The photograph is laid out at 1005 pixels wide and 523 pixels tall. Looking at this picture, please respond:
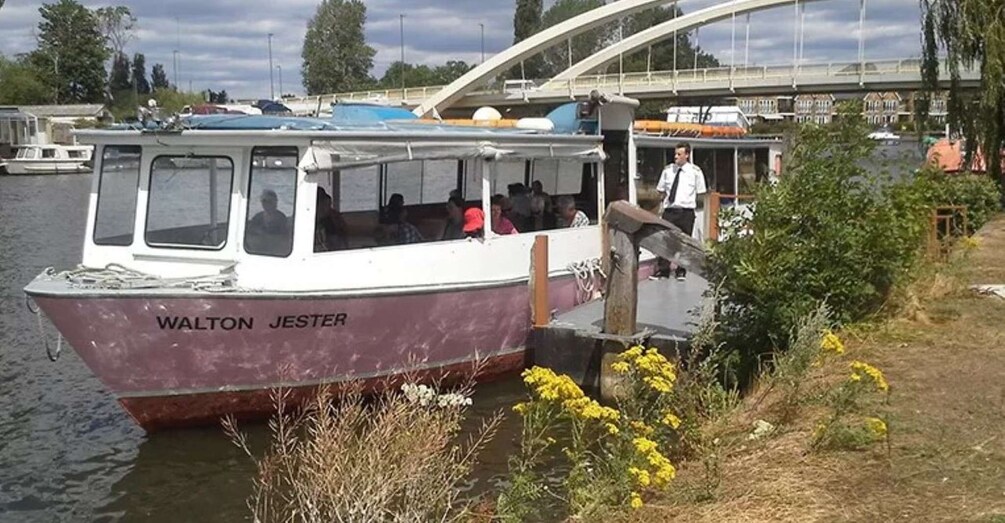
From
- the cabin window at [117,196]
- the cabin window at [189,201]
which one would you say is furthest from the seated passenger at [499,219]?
the cabin window at [117,196]

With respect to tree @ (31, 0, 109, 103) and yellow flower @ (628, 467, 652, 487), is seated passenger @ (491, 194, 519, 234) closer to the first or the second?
yellow flower @ (628, 467, 652, 487)

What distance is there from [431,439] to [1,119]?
7198 centimetres

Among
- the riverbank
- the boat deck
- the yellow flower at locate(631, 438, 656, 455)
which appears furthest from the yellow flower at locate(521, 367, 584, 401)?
the boat deck

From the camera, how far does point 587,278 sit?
12.6 m

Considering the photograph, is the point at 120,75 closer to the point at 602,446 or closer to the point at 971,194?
the point at 971,194

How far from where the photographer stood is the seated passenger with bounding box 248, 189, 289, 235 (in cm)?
932

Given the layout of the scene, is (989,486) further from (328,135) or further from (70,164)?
(70,164)

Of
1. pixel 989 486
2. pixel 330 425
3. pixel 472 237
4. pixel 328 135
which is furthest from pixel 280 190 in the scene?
pixel 989 486

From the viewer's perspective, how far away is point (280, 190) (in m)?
9.32

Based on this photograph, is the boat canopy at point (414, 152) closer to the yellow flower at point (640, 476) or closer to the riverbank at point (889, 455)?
the riverbank at point (889, 455)

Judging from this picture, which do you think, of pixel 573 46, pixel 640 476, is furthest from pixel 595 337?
pixel 573 46

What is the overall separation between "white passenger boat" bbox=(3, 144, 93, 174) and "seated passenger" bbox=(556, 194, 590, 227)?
50.4 metres

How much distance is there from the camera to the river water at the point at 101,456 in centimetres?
833

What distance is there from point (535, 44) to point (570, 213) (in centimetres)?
5091
